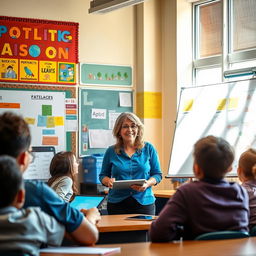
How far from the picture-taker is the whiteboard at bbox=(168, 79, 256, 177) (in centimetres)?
517

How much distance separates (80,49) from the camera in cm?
661

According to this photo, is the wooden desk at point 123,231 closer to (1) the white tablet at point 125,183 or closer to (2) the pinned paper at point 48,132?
(1) the white tablet at point 125,183

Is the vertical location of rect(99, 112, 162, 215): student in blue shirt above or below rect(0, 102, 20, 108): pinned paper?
below

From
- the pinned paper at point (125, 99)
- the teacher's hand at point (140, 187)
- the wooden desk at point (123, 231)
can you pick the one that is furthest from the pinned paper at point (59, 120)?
the wooden desk at point (123, 231)

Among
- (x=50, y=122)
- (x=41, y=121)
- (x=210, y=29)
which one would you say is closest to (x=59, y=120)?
(x=50, y=122)

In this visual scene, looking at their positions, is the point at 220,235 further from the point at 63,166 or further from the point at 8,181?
the point at 63,166

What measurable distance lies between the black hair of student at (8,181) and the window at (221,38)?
14.4 ft

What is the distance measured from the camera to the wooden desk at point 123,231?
3.41 m

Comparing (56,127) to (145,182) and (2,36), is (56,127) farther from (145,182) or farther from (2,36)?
(145,182)

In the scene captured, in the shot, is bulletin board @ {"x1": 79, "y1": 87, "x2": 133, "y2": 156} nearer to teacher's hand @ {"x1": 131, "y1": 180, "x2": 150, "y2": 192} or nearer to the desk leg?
teacher's hand @ {"x1": 131, "y1": 180, "x2": 150, "y2": 192}

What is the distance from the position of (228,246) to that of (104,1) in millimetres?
4306

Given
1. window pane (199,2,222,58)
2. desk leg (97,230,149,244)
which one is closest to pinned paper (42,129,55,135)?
window pane (199,2,222,58)

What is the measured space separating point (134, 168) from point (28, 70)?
2.36 metres

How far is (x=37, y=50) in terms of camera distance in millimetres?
6371
